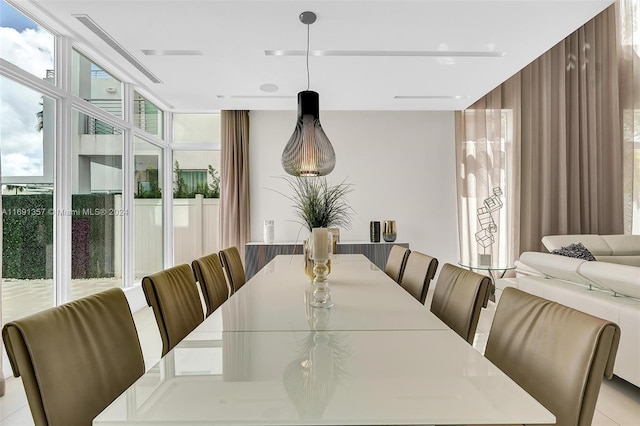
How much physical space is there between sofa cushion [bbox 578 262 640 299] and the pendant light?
186cm

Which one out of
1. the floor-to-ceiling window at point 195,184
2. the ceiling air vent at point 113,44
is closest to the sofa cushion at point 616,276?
the ceiling air vent at point 113,44

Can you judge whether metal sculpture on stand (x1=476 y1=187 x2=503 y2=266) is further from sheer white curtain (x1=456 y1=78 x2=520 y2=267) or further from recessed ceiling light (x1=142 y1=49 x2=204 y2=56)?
recessed ceiling light (x1=142 y1=49 x2=204 y2=56)

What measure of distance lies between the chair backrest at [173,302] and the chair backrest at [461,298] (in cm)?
121

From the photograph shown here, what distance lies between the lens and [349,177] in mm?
5227

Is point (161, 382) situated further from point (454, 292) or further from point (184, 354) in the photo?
point (454, 292)

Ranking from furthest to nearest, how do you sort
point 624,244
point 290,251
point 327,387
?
1. point 290,251
2. point 624,244
3. point 327,387

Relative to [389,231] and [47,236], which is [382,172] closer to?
[389,231]

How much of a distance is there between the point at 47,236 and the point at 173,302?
209 cm

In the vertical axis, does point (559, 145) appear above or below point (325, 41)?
below

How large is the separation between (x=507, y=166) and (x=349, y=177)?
7.47 feet

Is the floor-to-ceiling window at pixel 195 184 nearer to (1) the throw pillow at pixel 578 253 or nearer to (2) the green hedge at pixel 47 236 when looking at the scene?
(2) the green hedge at pixel 47 236

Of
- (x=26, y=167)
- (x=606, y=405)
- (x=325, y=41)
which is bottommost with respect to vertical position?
(x=606, y=405)

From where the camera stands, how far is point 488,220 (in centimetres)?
511

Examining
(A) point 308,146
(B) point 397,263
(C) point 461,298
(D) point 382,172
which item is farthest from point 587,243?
(A) point 308,146
